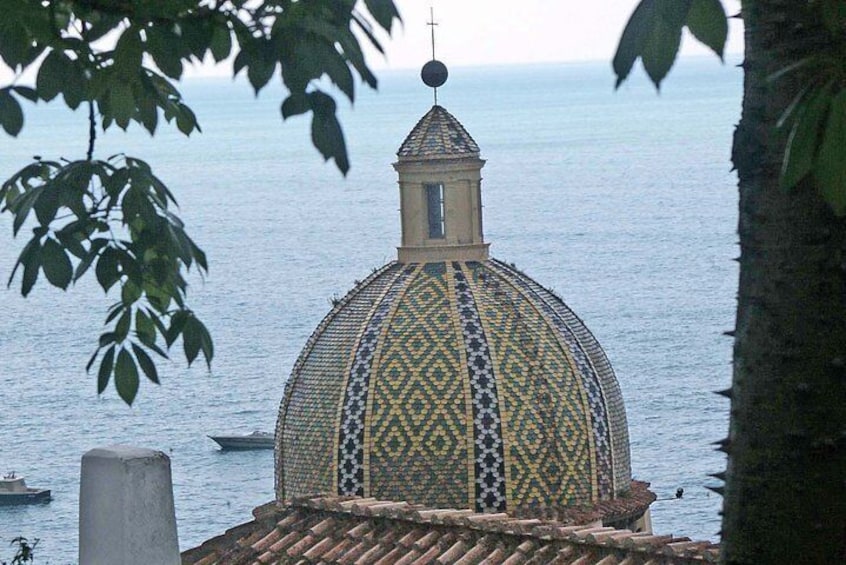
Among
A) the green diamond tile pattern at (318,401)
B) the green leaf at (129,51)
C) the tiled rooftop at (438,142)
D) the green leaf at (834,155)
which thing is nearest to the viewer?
the green leaf at (834,155)

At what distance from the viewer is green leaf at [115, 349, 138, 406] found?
319 centimetres

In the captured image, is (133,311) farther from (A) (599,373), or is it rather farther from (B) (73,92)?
(A) (599,373)

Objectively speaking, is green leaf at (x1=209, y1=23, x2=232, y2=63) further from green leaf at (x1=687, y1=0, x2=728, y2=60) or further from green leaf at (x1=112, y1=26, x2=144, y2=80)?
green leaf at (x1=687, y1=0, x2=728, y2=60)

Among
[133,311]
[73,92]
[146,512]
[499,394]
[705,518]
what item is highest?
[73,92]

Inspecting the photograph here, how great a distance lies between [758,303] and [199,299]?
6039cm

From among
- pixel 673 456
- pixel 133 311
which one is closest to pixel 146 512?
pixel 133 311

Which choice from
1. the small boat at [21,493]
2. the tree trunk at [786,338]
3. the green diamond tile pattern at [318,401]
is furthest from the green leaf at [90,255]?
the small boat at [21,493]

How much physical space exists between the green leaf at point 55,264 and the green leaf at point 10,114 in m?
0.18

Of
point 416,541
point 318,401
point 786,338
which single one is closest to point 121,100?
point 786,338

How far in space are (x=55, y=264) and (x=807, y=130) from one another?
126 cm

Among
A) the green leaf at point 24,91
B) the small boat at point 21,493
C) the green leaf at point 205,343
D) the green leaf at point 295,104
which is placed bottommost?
the small boat at point 21,493

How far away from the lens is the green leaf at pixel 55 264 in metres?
3.06

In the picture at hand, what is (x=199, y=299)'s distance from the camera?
62.8 metres

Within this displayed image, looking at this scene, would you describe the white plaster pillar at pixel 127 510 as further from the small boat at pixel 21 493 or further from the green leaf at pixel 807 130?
the small boat at pixel 21 493
